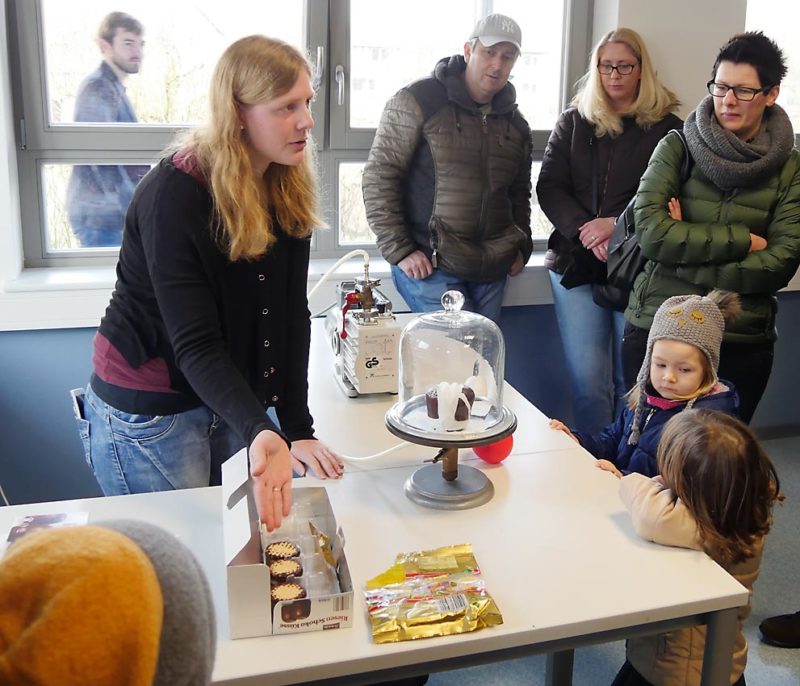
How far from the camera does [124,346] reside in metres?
1.67

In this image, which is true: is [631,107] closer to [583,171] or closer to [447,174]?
[583,171]

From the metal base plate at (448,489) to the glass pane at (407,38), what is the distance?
1.85 metres

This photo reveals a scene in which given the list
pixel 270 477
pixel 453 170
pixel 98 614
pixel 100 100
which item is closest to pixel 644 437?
pixel 270 477

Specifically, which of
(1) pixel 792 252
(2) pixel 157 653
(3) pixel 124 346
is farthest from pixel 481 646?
(1) pixel 792 252

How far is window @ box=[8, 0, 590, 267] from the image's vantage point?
9.40ft

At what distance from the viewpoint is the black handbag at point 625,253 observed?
255 cm

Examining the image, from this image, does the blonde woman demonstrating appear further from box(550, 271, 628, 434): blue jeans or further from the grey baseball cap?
box(550, 271, 628, 434): blue jeans

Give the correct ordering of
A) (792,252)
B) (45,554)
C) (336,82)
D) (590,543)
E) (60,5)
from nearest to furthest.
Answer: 1. (45,554)
2. (590,543)
3. (792,252)
4. (60,5)
5. (336,82)

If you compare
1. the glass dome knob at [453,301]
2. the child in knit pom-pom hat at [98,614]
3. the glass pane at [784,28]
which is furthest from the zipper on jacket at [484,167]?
the child in knit pom-pom hat at [98,614]

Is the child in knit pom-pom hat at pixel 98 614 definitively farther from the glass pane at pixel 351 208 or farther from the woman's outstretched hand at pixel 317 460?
the glass pane at pixel 351 208

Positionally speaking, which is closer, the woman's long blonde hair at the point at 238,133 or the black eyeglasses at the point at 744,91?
the woman's long blonde hair at the point at 238,133

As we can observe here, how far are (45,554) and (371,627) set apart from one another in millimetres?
757

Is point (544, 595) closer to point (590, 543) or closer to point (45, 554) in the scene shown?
point (590, 543)

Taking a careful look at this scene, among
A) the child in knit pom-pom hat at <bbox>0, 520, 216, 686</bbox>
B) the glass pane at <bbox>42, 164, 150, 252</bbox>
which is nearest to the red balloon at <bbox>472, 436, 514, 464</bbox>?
the child in knit pom-pom hat at <bbox>0, 520, 216, 686</bbox>
